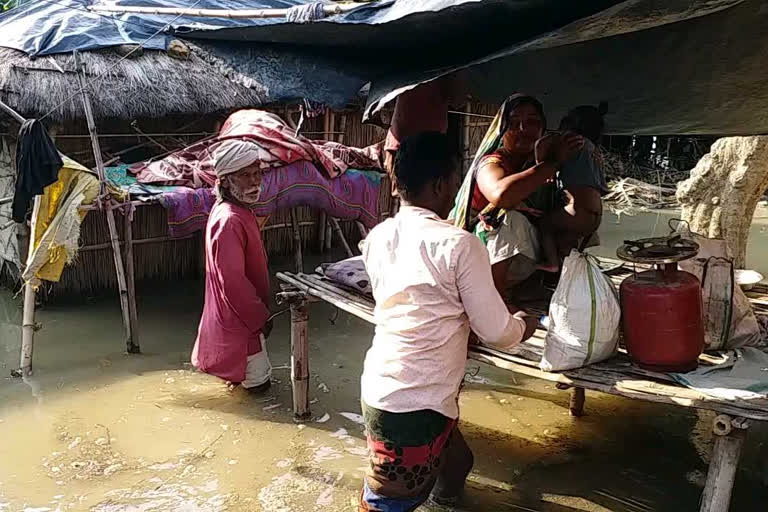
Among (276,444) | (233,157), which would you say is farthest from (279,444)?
(233,157)

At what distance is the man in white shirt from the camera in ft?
7.72

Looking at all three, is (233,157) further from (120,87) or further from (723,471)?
(120,87)

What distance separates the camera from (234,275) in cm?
443

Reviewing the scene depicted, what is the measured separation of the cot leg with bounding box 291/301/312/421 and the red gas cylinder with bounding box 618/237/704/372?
2012 mm

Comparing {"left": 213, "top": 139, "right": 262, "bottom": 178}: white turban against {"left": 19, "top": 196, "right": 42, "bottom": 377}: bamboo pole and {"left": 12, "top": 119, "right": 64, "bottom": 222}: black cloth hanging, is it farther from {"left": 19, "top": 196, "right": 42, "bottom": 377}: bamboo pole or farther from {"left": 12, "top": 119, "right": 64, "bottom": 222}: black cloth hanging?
{"left": 19, "top": 196, "right": 42, "bottom": 377}: bamboo pole

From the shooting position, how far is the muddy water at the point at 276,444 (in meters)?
3.62

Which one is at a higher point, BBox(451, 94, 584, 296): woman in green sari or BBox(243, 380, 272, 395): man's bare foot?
BBox(451, 94, 584, 296): woman in green sari

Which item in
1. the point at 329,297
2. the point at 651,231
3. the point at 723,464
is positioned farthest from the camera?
the point at 651,231

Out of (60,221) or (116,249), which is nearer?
(60,221)

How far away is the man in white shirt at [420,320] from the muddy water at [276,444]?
1.15 metres

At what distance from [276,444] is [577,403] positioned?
187 centimetres

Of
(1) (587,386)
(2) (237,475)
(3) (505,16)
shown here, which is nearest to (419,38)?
(3) (505,16)

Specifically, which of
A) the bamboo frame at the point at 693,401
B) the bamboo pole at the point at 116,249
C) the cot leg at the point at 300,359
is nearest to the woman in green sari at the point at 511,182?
the bamboo frame at the point at 693,401

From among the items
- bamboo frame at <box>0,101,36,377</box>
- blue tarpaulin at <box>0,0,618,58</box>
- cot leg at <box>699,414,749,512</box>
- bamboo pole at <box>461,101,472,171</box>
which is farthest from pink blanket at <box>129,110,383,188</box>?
cot leg at <box>699,414,749,512</box>
